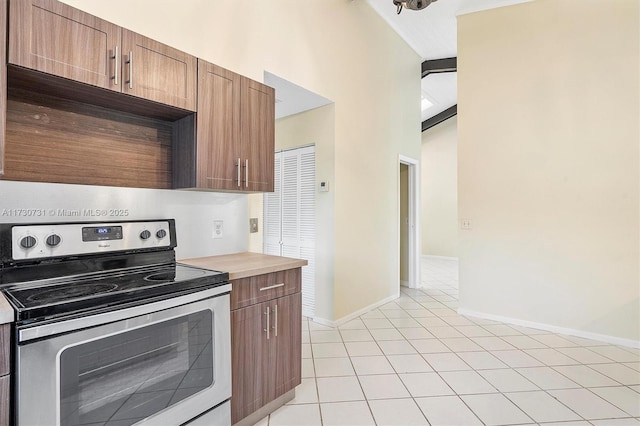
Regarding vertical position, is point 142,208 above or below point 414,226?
above

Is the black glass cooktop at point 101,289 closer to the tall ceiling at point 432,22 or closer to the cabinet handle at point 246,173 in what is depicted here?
the cabinet handle at point 246,173

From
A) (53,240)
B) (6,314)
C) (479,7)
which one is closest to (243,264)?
(53,240)

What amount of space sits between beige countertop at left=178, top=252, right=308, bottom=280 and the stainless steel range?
4.4 inches

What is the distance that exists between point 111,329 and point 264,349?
869 mm

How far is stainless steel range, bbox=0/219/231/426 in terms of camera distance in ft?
3.61

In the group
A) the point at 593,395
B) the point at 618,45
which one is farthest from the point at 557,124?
the point at 593,395

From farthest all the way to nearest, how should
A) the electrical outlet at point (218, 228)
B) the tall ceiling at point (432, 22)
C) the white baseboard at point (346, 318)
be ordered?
the tall ceiling at point (432, 22) < the white baseboard at point (346, 318) < the electrical outlet at point (218, 228)

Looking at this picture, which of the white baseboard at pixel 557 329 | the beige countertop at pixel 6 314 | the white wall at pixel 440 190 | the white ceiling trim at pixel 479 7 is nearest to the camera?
the beige countertop at pixel 6 314

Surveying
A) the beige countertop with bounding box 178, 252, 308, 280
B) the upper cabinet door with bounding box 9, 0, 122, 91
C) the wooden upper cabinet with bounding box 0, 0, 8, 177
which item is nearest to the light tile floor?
the beige countertop with bounding box 178, 252, 308, 280

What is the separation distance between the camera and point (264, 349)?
1.89 m

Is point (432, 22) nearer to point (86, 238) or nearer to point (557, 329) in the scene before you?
point (557, 329)

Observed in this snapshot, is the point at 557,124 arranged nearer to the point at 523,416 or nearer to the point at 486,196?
the point at 486,196

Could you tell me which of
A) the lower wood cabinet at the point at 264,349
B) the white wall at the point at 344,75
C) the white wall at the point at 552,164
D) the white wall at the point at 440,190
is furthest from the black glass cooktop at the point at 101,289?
the white wall at the point at 440,190

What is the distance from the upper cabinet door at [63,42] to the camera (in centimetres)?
129
